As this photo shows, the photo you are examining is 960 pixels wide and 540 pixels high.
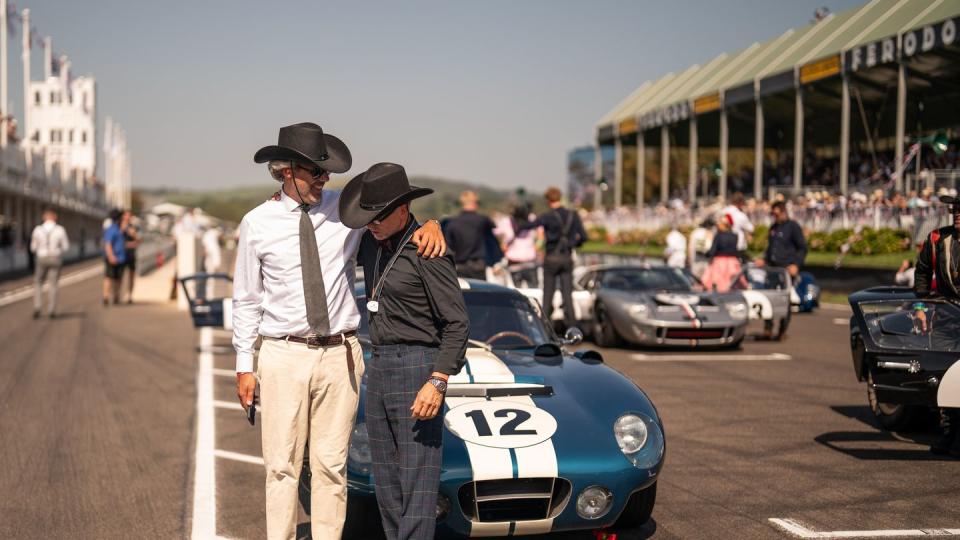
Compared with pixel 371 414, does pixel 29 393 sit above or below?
below

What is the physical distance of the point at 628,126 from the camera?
153 feet

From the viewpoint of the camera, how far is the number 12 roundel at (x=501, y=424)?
5109mm

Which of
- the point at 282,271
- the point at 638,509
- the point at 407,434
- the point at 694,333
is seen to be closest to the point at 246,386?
the point at 282,271

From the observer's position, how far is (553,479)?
16.3ft

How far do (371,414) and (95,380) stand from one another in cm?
786

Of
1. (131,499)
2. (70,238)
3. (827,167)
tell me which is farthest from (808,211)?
(70,238)

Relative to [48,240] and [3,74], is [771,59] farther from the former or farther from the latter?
[3,74]

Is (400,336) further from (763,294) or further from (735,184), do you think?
(735,184)

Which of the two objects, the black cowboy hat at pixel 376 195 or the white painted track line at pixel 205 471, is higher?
the black cowboy hat at pixel 376 195

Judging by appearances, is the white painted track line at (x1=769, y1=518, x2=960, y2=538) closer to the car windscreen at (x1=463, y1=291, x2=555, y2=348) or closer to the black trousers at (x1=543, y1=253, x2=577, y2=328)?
the car windscreen at (x1=463, y1=291, x2=555, y2=348)

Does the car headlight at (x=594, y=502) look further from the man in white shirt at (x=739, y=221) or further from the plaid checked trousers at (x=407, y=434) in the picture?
the man in white shirt at (x=739, y=221)

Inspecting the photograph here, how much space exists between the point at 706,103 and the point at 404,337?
119ft

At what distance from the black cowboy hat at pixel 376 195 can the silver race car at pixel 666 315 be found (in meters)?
9.28

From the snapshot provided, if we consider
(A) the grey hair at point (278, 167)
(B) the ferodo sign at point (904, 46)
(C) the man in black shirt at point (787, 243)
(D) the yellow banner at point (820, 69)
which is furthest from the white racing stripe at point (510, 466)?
(D) the yellow banner at point (820, 69)
